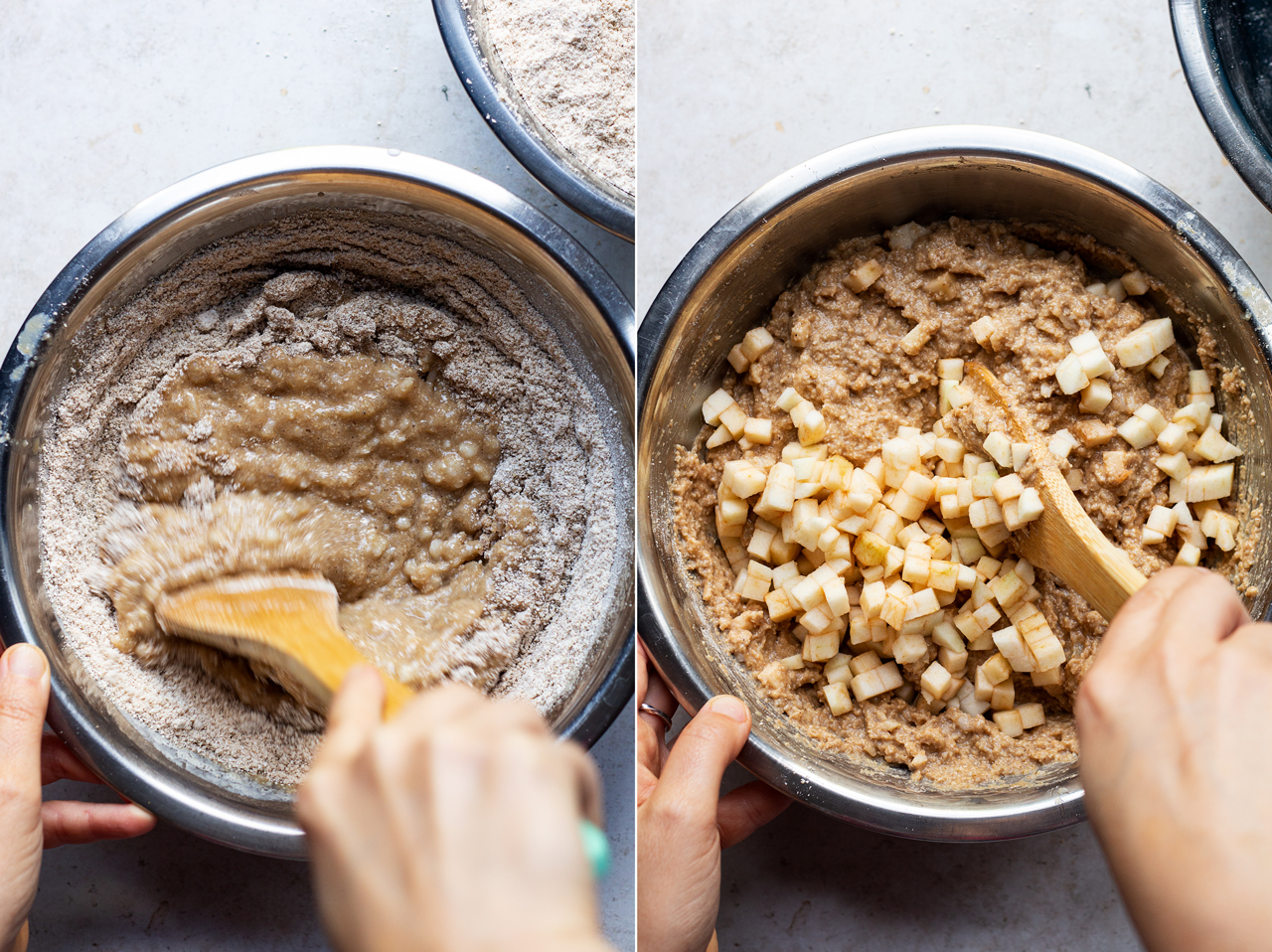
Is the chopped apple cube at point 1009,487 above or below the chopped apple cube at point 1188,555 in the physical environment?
above

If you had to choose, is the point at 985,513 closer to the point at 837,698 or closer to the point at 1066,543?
the point at 1066,543

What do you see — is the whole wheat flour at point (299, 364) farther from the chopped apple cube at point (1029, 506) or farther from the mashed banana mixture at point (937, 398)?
the chopped apple cube at point (1029, 506)

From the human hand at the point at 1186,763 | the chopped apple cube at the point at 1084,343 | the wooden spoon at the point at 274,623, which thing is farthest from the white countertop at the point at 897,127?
the human hand at the point at 1186,763

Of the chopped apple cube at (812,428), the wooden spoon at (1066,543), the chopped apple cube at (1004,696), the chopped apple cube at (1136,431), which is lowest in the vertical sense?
the chopped apple cube at (1004,696)

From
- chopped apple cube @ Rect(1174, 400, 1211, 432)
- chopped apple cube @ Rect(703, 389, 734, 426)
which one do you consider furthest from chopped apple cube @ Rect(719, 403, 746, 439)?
chopped apple cube @ Rect(1174, 400, 1211, 432)

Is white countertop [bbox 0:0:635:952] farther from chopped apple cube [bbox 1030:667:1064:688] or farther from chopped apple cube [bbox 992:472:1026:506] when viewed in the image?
chopped apple cube [bbox 1030:667:1064:688]

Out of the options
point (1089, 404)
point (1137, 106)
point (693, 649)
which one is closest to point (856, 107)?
point (1137, 106)

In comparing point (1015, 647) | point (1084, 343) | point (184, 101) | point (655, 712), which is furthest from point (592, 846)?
point (184, 101)

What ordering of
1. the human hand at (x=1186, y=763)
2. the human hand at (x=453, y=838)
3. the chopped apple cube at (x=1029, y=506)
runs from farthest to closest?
the chopped apple cube at (x=1029, y=506) < the human hand at (x=1186, y=763) < the human hand at (x=453, y=838)
